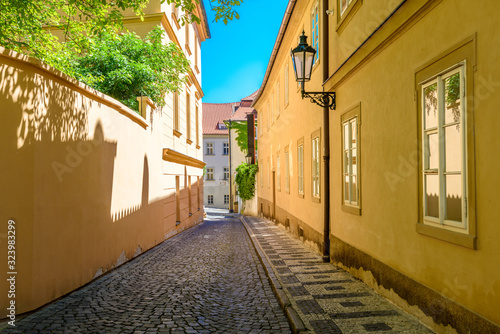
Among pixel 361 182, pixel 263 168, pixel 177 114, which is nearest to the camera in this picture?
pixel 361 182

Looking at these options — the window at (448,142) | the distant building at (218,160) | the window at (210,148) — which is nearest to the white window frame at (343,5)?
the window at (448,142)

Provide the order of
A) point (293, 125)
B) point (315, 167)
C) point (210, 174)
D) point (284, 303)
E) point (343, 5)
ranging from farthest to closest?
point (210, 174), point (293, 125), point (315, 167), point (343, 5), point (284, 303)

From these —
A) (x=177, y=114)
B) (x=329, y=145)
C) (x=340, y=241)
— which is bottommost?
(x=340, y=241)

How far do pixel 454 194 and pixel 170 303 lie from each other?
4123 millimetres

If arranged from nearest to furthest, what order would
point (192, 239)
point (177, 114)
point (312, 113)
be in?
point (312, 113), point (192, 239), point (177, 114)

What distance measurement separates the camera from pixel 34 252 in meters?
5.55

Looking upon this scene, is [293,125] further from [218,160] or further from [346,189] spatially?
[218,160]

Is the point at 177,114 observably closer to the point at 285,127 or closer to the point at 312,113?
the point at 285,127

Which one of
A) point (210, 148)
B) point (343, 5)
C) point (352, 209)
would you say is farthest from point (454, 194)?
point (210, 148)

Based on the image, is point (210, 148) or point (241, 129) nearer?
point (241, 129)

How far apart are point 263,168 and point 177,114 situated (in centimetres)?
873

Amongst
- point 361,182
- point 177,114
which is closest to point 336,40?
point 361,182

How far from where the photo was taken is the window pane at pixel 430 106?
15.3 feet

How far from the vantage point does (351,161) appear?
25.5 ft
